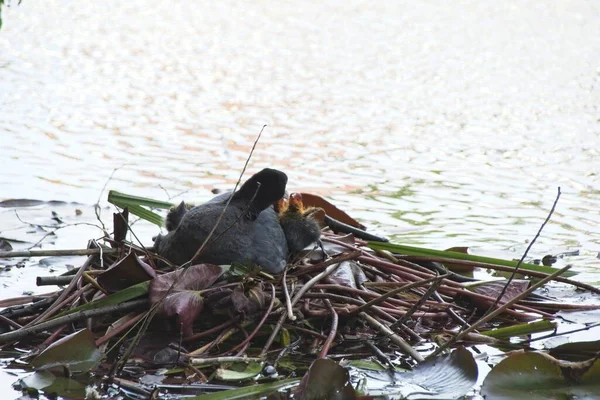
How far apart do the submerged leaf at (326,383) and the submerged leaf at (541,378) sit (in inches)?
18.4

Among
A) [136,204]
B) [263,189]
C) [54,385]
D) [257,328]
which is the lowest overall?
[54,385]

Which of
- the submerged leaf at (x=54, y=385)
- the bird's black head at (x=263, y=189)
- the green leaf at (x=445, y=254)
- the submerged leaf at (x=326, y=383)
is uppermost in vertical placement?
the bird's black head at (x=263, y=189)

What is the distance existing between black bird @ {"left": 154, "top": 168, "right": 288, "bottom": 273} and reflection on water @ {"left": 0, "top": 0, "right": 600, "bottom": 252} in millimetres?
1635

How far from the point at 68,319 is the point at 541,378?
1.55 meters

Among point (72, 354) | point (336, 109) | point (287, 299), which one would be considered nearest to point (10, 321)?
point (72, 354)

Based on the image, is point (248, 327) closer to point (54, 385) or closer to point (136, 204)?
point (54, 385)

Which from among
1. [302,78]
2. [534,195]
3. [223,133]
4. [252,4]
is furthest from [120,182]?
[252,4]

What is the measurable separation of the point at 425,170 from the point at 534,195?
0.89 metres

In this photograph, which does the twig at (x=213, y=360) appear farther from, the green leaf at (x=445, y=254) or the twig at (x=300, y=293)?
the green leaf at (x=445, y=254)

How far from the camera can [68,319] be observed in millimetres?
3229

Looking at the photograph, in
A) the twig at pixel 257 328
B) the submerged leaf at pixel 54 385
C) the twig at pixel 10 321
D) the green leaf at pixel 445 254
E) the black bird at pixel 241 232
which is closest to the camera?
the submerged leaf at pixel 54 385

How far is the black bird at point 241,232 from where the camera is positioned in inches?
138

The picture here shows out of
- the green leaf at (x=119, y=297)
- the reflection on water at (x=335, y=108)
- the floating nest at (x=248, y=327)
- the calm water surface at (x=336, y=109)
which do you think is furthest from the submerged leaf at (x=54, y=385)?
the reflection on water at (x=335, y=108)

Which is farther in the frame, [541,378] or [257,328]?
[257,328]
